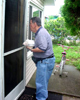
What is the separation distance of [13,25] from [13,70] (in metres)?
1.05

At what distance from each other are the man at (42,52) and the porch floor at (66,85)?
860mm

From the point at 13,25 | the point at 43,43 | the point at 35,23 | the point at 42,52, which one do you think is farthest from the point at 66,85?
the point at 13,25

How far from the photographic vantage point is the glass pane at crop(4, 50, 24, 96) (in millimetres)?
2612

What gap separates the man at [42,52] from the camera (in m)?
2.61

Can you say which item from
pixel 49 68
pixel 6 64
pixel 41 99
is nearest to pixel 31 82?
pixel 41 99

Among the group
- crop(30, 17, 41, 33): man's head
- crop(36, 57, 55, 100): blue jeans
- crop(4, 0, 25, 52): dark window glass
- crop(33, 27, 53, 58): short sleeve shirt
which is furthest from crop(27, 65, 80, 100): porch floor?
crop(30, 17, 41, 33): man's head

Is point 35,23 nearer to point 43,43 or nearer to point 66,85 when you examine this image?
point 43,43

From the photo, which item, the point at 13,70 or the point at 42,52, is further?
the point at 13,70

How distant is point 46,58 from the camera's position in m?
2.83

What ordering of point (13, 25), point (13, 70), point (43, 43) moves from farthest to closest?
point (13, 70)
point (13, 25)
point (43, 43)

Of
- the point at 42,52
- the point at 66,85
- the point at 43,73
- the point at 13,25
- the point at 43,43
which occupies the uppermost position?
the point at 13,25

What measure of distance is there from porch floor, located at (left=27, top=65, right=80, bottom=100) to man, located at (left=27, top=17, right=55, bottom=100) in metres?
0.86

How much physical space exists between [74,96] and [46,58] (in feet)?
5.08

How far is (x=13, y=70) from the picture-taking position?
295cm
